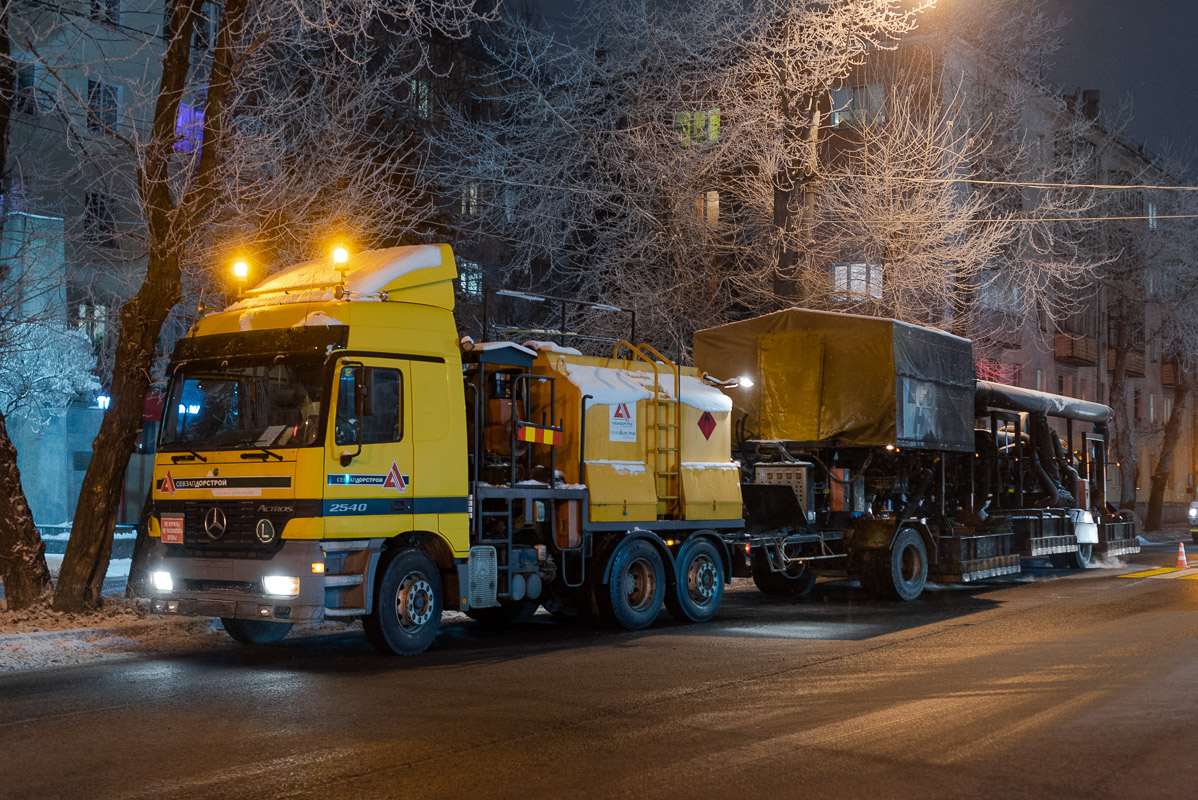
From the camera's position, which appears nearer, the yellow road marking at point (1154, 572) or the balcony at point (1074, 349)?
the yellow road marking at point (1154, 572)

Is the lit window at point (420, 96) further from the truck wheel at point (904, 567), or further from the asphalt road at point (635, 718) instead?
the asphalt road at point (635, 718)

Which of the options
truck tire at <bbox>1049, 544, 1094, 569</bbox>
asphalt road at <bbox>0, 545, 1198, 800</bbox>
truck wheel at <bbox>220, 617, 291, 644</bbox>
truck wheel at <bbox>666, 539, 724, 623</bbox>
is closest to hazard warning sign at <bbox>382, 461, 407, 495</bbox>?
asphalt road at <bbox>0, 545, 1198, 800</bbox>

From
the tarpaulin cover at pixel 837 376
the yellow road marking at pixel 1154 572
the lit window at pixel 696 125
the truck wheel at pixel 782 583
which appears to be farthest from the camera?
the lit window at pixel 696 125

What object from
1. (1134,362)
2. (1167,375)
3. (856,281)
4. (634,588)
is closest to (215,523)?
(634,588)

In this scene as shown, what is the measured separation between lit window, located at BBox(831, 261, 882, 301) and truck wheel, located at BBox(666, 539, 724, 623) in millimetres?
9441

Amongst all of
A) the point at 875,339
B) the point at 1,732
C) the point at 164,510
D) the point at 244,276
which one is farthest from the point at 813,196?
the point at 1,732

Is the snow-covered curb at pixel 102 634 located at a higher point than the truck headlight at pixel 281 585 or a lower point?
lower

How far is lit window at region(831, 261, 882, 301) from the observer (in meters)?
22.8

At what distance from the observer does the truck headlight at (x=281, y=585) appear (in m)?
10.0

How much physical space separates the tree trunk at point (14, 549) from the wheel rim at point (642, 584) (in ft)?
21.6

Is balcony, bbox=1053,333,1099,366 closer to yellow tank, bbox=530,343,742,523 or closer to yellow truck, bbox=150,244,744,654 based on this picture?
yellow tank, bbox=530,343,742,523

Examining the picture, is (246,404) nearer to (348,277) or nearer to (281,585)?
(348,277)

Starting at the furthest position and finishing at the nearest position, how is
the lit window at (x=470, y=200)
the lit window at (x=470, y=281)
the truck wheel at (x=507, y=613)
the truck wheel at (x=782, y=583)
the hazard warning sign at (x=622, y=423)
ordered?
the lit window at (x=470, y=281) < the lit window at (x=470, y=200) < the truck wheel at (x=782, y=583) < the truck wheel at (x=507, y=613) < the hazard warning sign at (x=622, y=423)

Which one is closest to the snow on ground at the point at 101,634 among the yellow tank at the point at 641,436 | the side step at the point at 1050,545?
the yellow tank at the point at 641,436
